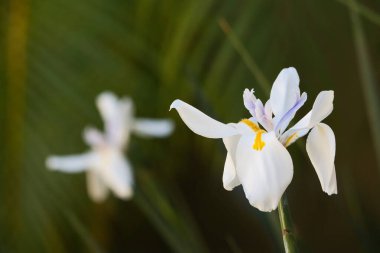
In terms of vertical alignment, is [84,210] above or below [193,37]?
below

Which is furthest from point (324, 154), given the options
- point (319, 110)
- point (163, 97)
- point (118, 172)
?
point (163, 97)

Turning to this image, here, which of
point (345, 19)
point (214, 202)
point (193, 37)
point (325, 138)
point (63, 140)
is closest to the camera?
point (325, 138)

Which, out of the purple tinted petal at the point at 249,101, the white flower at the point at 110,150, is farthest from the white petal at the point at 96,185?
the purple tinted petal at the point at 249,101

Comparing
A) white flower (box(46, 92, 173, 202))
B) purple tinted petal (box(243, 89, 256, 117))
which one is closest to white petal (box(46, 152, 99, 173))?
white flower (box(46, 92, 173, 202))

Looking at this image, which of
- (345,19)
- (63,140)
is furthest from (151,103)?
(345,19)

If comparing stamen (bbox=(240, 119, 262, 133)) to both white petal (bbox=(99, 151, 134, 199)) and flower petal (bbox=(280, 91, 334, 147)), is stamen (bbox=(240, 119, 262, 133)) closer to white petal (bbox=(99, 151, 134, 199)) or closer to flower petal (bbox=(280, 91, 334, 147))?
flower petal (bbox=(280, 91, 334, 147))

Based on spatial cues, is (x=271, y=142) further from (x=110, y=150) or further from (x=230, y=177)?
(x=110, y=150)

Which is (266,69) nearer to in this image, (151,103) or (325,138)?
(151,103)
